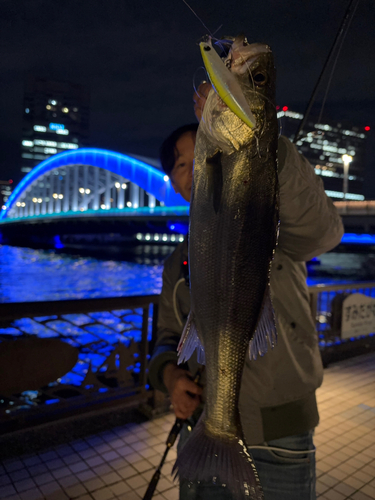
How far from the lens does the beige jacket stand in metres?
1.60

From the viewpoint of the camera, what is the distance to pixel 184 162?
207 centimetres

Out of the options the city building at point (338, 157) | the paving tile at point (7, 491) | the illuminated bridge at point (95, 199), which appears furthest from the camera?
the city building at point (338, 157)

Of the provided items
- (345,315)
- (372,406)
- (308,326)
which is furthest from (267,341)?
(345,315)

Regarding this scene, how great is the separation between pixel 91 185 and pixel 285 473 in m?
65.5

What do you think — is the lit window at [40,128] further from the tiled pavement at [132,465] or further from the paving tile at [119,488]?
the paving tile at [119,488]

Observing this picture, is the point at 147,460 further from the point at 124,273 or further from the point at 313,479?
the point at 124,273

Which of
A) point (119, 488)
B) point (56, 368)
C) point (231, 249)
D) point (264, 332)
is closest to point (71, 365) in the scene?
point (56, 368)

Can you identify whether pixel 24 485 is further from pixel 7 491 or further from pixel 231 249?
pixel 231 249

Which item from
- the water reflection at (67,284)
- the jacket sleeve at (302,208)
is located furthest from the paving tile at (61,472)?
the water reflection at (67,284)

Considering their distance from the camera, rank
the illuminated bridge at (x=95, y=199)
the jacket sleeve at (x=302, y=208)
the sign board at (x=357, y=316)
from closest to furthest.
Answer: the jacket sleeve at (x=302, y=208) → the sign board at (x=357, y=316) → the illuminated bridge at (x=95, y=199)

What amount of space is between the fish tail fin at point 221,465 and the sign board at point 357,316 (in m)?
6.35

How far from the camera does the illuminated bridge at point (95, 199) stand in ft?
135

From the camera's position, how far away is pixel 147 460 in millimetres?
3789

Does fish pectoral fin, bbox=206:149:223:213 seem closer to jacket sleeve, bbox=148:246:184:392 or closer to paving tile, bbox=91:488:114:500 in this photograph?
jacket sleeve, bbox=148:246:184:392
